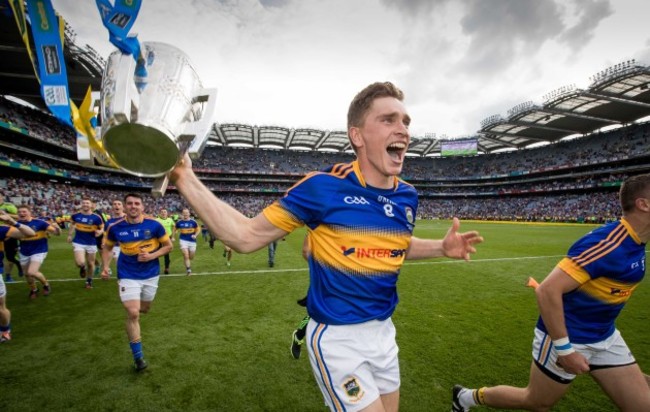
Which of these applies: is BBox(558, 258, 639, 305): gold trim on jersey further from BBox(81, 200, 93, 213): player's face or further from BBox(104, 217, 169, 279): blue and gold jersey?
BBox(81, 200, 93, 213): player's face

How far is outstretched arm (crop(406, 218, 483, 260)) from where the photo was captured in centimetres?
215

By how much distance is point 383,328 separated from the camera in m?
1.86

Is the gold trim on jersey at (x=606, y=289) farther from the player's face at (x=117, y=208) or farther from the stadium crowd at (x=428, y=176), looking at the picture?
the stadium crowd at (x=428, y=176)

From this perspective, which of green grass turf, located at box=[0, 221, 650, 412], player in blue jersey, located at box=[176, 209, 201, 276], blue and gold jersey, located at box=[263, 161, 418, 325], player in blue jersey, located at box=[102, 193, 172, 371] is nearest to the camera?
blue and gold jersey, located at box=[263, 161, 418, 325]

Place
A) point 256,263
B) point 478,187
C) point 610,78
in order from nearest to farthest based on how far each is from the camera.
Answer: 1. point 256,263
2. point 610,78
3. point 478,187

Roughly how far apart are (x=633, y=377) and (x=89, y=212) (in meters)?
12.5

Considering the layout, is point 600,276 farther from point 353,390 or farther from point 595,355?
point 353,390

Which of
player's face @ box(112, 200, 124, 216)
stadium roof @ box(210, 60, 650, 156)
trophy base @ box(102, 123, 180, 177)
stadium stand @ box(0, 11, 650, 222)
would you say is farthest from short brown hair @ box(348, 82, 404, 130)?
stadium roof @ box(210, 60, 650, 156)

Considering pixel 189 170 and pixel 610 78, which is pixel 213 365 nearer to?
pixel 189 170

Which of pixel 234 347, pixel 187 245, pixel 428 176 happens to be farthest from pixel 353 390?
pixel 428 176

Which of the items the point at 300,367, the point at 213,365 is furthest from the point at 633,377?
the point at 213,365

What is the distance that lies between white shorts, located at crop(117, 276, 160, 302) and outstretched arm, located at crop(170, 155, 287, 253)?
157 inches

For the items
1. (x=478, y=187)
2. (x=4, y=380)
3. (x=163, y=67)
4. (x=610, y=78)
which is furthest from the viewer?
(x=478, y=187)

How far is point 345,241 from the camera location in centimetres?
181
